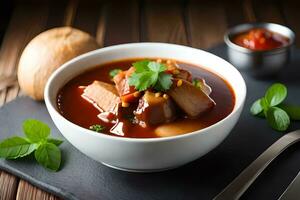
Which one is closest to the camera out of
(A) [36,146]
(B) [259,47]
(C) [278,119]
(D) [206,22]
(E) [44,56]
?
(A) [36,146]

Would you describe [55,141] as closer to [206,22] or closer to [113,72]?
[113,72]

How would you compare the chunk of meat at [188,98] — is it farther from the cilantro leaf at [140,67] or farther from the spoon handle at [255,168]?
the spoon handle at [255,168]

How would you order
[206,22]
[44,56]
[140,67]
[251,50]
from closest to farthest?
[140,67]
[44,56]
[251,50]
[206,22]

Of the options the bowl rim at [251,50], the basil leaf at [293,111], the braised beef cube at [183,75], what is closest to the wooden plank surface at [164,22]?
the bowl rim at [251,50]

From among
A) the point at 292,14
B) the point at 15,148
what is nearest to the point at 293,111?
the point at 15,148

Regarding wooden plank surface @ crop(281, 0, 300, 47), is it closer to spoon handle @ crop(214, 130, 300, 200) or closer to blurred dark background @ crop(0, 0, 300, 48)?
blurred dark background @ crop(0, 0, 300, 48)

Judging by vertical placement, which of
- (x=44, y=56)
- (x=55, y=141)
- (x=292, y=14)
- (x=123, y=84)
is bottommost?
(x=292, y=14)
